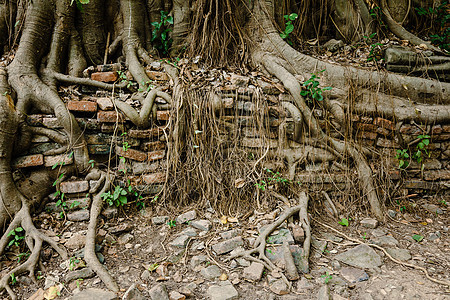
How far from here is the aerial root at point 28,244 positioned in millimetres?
1844

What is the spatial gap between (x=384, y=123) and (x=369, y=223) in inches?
46.1

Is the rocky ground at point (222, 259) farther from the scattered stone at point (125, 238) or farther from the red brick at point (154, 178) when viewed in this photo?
the red brick at point (154, 178)

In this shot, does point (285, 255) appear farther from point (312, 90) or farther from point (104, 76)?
point (104, 76)

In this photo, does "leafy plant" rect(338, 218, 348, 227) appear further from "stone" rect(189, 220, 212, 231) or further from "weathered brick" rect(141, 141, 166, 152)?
"weathered brick" rect(141, 141, 166, 152)

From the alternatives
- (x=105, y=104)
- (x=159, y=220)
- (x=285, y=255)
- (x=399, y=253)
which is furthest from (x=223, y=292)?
(x=105, y=104)

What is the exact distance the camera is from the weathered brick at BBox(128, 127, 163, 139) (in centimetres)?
254

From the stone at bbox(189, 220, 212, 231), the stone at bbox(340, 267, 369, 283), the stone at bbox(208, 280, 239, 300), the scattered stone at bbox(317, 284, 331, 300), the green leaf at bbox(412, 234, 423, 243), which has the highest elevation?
the stone at bbox(189, 220, 212, 231)

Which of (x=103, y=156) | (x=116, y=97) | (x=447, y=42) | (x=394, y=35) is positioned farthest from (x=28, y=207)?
(x=447, y=42)

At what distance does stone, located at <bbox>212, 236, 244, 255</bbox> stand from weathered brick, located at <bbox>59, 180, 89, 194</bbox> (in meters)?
1.31

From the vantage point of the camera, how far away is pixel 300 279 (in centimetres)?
189

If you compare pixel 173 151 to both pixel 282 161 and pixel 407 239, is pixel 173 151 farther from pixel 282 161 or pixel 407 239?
pixel 407 239

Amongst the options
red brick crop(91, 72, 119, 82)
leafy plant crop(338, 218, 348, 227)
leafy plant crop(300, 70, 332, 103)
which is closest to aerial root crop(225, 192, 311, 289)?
leafy plant crop(338, 218, 348, 227)

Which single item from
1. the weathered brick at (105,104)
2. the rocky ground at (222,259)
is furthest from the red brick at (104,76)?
the rocky ground at (222,259)

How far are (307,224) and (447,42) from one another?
12.2ft
